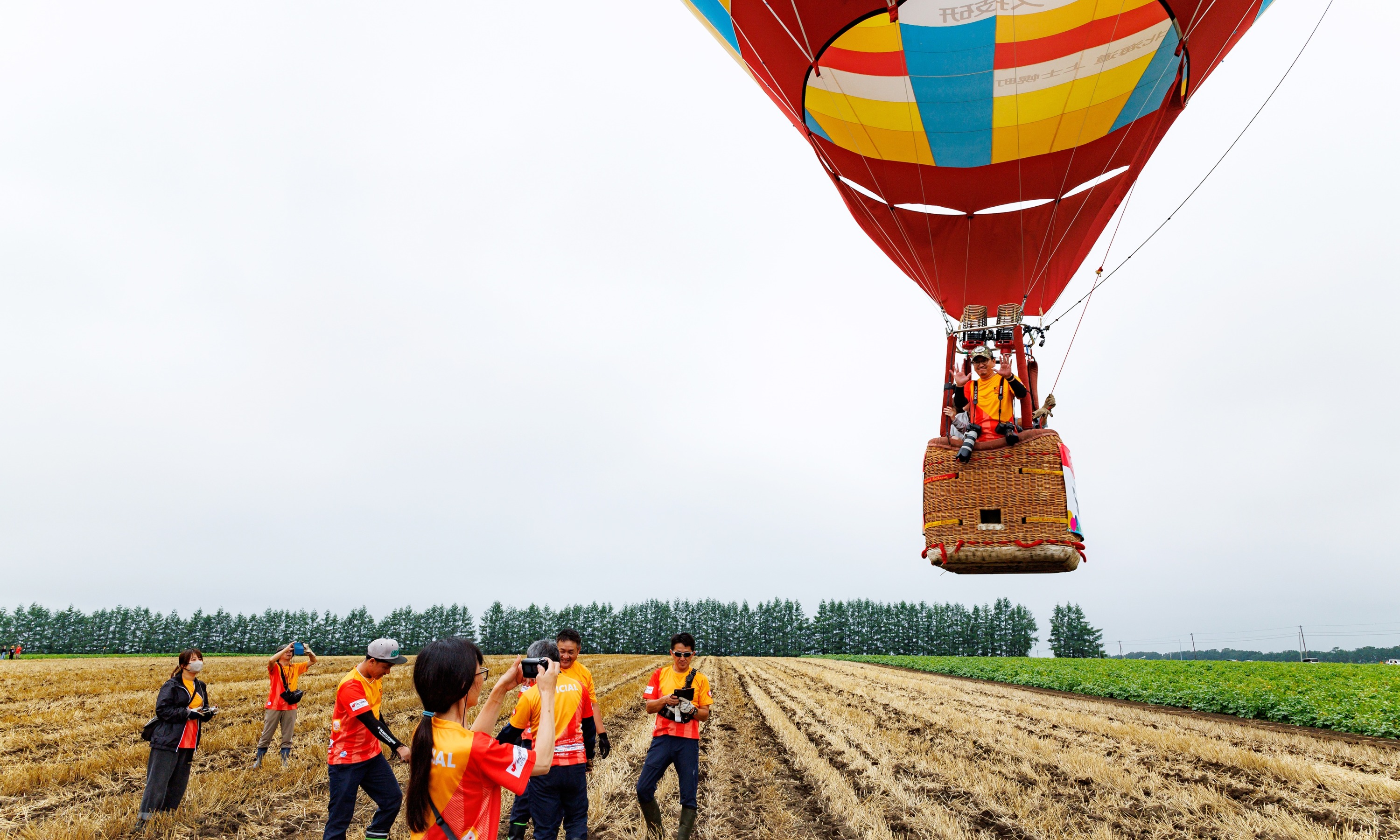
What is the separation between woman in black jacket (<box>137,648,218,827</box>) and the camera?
7.16 metres

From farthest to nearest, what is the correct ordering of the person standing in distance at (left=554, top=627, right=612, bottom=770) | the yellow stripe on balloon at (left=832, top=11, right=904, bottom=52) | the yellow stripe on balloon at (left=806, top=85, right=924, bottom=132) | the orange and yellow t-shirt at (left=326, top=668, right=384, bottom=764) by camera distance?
the yellow stripe on balloon at (left=806, top=85, right=924, bottom=132), the yellow stripe on balloon at (left=832, top=11, right=904, bottom=52), the person standing in distance at (left=554, top=627, right=612, bottom=770), the orange and yellow t-shirt at (left=326, top=668, right=384, bottom=764)

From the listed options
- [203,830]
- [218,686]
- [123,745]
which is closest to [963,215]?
[203,830]

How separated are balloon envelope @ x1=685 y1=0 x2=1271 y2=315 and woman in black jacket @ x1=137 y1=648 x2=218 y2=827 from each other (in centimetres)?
906

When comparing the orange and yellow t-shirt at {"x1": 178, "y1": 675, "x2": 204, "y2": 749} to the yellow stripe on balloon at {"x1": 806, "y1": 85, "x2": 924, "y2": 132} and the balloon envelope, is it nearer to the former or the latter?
the balloon envelope

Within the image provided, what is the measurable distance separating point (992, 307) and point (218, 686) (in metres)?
25.3

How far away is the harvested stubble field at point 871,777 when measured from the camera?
282 inches

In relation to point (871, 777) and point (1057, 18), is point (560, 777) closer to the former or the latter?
point (871, 777)

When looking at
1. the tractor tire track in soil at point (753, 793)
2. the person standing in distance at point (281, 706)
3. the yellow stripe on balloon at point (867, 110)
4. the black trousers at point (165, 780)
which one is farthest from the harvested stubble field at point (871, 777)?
the yellow stripe on balloon at point (867, 110)

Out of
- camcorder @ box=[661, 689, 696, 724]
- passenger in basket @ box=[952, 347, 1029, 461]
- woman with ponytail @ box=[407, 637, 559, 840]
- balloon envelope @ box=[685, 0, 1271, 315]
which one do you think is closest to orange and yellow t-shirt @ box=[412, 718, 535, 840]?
woman with ponytail @ box=[407, 637, 559, 840]

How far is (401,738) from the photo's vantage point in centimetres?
1191

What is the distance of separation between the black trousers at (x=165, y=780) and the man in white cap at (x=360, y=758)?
2949 mm

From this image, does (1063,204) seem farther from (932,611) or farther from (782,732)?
(932,611)

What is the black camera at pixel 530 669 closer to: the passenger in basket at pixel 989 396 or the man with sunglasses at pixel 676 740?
the man with sunglasses at pixel 676 740

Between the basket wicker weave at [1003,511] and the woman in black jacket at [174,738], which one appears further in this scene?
the woman in black jacket at [174,738]
